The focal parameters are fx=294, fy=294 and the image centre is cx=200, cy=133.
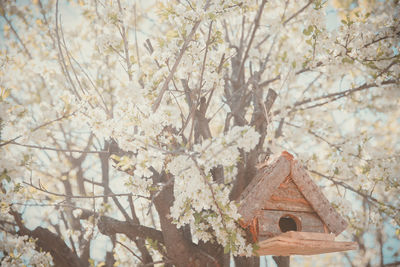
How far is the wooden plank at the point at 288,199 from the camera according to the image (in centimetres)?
288

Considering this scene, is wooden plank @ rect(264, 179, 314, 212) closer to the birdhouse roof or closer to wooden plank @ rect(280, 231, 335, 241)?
the birdhouse roof

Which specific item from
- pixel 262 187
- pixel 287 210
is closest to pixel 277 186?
pixel 262 187

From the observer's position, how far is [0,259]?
11.1ft

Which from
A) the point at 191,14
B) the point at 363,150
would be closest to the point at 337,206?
the point at 363,150

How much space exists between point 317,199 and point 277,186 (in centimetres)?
49

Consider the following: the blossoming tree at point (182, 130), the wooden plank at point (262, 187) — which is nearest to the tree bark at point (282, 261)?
the blossoming tree at point (182, 130)

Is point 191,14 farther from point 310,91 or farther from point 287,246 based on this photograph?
point 310,91

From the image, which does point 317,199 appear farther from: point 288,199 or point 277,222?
point 277,222

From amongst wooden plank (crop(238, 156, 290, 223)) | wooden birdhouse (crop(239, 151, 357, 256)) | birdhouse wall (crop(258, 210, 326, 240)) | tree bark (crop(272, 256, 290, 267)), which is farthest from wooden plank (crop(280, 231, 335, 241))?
tree bark (crop(272, 256, 290, 267))

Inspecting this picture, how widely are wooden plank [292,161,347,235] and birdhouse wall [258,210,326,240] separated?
0.08m

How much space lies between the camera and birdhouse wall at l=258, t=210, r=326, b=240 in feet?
8.95

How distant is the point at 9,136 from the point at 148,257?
1.94m

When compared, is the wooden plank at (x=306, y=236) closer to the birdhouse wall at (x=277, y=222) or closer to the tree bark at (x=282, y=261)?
the birdhouse wall at (x=277, y=222)

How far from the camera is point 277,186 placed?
2.83 metres
